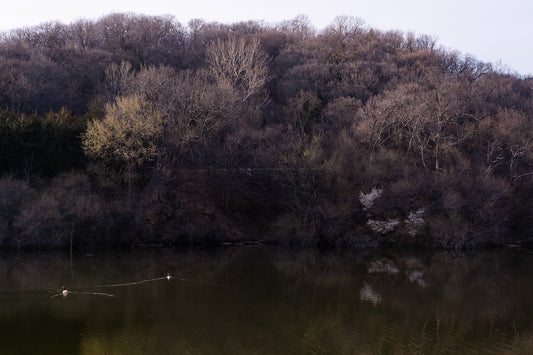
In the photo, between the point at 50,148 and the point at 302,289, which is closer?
the point at 302,289

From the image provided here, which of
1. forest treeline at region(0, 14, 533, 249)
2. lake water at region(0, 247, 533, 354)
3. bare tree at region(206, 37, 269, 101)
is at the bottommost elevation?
lake water at region(0, 247, 533, 354)

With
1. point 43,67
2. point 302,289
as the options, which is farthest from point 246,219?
point 43,67

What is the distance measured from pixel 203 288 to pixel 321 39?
6360cm

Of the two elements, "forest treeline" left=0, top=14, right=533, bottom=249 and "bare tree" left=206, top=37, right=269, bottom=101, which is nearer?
"forest treeline" left=0, top=14, right=533, bottom=249

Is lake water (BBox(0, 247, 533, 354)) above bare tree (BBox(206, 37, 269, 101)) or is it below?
below

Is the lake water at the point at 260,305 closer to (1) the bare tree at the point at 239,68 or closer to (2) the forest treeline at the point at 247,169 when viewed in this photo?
(2) the forest treeline at the point at 247,169

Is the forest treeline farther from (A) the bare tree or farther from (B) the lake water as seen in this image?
(B) the lake water

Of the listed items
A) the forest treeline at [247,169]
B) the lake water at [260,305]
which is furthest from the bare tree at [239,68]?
the lake water at [260,305]

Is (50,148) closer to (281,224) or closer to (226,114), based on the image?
(226,114)

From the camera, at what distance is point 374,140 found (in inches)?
1923

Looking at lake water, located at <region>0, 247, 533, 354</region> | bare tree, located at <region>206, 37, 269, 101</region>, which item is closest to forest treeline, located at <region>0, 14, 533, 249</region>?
bare tree, located at <region>206, 37, 269, 101</region>

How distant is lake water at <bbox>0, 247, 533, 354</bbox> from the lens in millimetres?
17812

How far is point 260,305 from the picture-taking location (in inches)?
915

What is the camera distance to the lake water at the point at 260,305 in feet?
58.4
